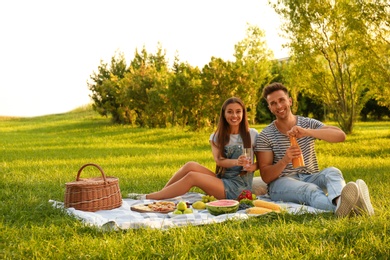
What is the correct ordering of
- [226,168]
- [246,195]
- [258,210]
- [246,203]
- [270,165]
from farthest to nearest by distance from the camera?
1. [226,168]
2. [270,165]
3. [246,195]
4. [246,203]
5. [258,210]

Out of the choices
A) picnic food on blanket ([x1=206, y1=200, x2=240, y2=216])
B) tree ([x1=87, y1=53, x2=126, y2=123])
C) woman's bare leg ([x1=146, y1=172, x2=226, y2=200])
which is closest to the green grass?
picnic food on blanket ([x1=206, y1=200, x2=240, y2=216])

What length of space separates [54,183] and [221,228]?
169 inches

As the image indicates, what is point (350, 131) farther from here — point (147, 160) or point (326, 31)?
point (147, 160)

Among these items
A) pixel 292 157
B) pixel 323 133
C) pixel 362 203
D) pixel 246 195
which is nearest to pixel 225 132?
pixel 246 195

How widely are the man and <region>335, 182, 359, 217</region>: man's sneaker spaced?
0.19 m

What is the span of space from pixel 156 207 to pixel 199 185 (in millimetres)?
807

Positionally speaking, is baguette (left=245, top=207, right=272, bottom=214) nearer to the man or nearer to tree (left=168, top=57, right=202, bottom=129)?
the man

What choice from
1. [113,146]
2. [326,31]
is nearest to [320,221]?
[113,146]

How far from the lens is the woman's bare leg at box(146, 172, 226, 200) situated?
6.20 metres

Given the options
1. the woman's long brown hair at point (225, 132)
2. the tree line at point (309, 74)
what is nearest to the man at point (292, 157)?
the woman's long brown hair at point (225, 132)

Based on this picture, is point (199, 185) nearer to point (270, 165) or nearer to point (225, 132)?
point (225, 132)

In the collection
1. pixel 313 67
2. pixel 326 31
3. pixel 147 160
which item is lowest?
pixel 147 160

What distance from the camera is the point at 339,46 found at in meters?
18.8

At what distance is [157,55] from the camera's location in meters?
29.6
